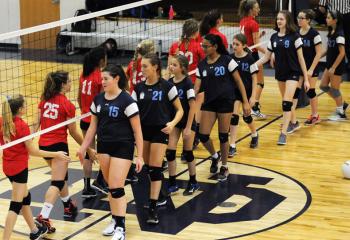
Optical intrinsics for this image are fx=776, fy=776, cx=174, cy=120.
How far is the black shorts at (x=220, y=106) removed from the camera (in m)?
10.0

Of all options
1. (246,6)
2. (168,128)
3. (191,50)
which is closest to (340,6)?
(246,6)

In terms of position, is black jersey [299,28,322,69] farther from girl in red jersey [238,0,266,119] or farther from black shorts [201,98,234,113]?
black shorts [201,98,234,113]

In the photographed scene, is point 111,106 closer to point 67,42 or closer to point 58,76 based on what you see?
point 58,76

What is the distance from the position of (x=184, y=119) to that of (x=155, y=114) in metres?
0.95

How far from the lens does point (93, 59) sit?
9359 millimetres

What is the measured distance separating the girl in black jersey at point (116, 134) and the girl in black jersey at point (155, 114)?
0.66 meters

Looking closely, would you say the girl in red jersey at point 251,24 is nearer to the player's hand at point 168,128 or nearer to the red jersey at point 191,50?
the red jersey at point 191,50

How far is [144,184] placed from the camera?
10.4m

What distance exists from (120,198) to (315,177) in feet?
11.9

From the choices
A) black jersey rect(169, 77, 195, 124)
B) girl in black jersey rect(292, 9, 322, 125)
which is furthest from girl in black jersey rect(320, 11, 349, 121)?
black jersey rect(169, 77, 195, 124)

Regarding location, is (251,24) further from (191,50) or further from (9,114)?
(9,114)

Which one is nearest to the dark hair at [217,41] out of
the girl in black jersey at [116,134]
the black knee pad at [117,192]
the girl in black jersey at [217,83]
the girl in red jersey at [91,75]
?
the girl in black jersey at [217,83]

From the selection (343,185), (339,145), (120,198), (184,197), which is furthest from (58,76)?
(339,145)

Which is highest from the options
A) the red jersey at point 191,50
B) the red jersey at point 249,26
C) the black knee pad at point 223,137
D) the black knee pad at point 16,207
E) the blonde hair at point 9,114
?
the red jersey at point 249,26
